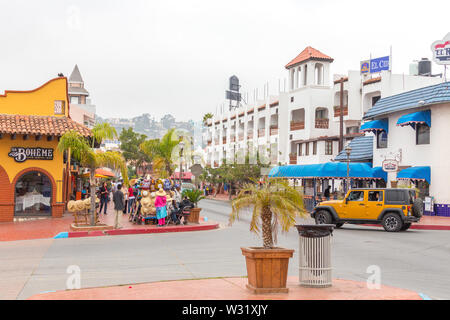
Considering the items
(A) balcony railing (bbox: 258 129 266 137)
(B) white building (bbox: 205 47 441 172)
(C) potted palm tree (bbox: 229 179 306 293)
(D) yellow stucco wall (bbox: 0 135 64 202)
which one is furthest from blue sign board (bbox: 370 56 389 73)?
(C) potted palm tree (bbox: 229 179 306 293)

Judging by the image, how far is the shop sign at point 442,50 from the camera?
3459cm

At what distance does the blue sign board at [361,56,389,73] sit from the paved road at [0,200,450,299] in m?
26.9

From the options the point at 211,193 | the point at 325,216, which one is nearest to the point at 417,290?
the point at 325,216

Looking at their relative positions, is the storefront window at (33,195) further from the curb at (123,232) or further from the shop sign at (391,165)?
the shop sign at (391,165)

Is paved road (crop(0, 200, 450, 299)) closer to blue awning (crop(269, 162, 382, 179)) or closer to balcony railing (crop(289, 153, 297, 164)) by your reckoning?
blue awning (crop(269, 162, 382, 179))

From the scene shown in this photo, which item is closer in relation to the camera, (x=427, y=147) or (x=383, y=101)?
(x=427, y=147)

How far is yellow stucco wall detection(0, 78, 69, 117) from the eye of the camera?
27422 millimetres

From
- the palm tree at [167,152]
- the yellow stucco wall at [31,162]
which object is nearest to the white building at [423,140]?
the palm tree at [167,152]

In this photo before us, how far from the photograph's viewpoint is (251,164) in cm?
5722

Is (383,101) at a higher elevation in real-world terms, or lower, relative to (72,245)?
higher

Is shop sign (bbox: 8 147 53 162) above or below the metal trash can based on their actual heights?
above

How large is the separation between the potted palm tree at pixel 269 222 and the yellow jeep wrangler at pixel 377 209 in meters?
13.8

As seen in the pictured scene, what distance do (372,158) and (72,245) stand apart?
89.8ft

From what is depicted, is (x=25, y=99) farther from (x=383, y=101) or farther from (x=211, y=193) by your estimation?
(x=211, y=193)
